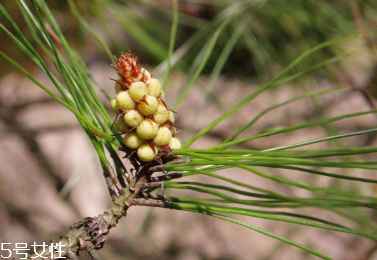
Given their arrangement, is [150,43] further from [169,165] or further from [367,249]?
[367,249]

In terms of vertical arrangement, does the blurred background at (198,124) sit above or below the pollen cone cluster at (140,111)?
above

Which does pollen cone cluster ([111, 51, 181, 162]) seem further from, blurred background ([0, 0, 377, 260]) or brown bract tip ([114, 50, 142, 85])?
blurred background ([0, 0, 377, 260])

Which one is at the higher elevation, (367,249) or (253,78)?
(253,78)

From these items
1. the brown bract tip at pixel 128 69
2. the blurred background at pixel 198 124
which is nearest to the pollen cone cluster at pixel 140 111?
the brown bract tip at pixel 128 69

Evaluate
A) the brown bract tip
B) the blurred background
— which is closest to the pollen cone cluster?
the brown bract tip

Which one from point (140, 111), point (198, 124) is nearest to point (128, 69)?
point (140, 111)

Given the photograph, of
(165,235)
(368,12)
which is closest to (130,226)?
(165,235)

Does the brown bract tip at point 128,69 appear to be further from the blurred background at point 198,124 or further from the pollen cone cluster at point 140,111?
the blurred background at point 198,124
